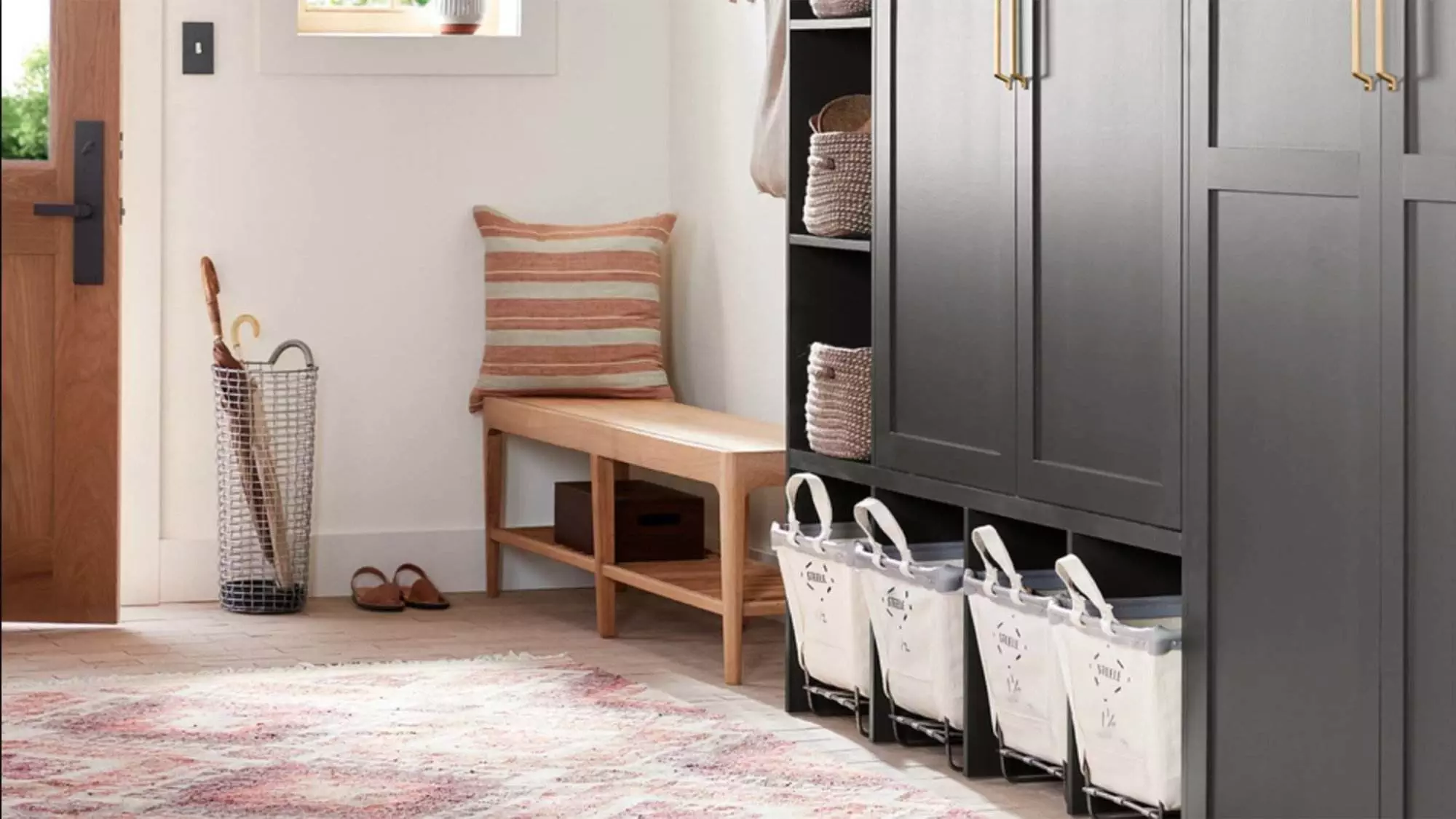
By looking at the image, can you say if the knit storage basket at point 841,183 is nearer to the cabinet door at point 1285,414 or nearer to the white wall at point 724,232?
the white wall at point 724,232

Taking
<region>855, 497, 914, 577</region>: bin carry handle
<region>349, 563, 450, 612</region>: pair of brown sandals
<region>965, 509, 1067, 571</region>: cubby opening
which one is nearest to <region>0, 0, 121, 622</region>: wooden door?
<region>349, 563, 450, 612</region>: pair of brown sandals

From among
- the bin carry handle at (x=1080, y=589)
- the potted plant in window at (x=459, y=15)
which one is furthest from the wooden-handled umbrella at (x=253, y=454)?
the bin carry handle at (x=1080, y=589)

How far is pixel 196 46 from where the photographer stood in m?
4.94

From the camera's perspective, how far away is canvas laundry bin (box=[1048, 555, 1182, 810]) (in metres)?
2.68

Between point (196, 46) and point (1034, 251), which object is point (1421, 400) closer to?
point (1034, 251)

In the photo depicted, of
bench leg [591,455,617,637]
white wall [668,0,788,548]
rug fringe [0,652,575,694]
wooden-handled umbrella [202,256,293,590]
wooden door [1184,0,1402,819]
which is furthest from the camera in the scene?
wooden-handled umbrella [202,256,293,590]

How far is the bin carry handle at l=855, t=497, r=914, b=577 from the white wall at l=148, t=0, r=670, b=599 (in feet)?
4.58

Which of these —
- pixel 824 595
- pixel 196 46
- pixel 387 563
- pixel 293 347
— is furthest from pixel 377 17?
pixel 824 595

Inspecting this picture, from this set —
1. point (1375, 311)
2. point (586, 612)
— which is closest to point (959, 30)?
point (1375, 311)

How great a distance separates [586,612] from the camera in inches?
193

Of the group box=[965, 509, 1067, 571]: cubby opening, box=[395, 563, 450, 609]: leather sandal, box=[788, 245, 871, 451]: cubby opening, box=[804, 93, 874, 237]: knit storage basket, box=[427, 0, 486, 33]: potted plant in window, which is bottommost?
box=[395, 563, 450, 609]: leather sandal

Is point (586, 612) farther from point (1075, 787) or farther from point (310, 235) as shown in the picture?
point (1075, 787)

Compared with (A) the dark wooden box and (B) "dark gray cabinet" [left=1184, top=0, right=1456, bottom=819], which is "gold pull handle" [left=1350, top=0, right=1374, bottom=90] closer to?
(B) "dark gray cabinet" [left=1184, top=0, right=1456, bottom=819]

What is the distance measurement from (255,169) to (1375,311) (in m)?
3.44
